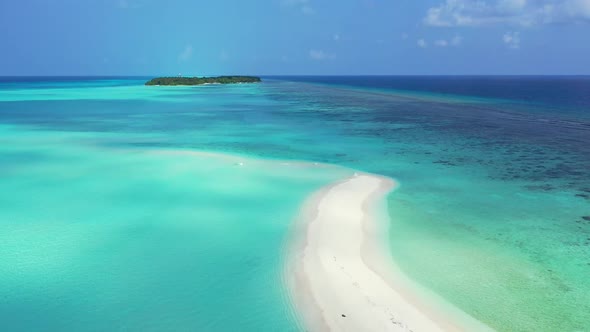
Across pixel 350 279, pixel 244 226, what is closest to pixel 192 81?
pixel 244 226

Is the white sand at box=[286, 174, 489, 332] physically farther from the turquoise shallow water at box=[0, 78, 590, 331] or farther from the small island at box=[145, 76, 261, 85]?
the small island at box=[145, 76, 261, 85]

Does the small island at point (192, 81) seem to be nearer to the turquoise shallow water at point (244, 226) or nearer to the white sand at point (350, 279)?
the turquoise shallow water at point (244, 226)

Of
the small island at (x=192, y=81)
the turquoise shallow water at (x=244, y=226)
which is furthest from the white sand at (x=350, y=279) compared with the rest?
the small island at (x=192, y=81)

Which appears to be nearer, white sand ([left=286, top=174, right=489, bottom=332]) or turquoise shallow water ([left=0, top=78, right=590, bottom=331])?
white sand ([left=286, top=174, right=489, bottom=332])

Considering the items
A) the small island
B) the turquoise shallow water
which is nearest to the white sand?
the turquoise shallow water

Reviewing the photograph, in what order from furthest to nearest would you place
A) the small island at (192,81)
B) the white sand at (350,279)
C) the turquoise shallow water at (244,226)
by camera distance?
the small island at (192,81)
the turquoise shallow water at (244,226)
the white sand at (350,279)

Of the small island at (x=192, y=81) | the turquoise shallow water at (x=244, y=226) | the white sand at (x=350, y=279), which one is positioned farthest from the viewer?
the small island at (x=192, y=81)

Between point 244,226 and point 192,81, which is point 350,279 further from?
point 192,81
